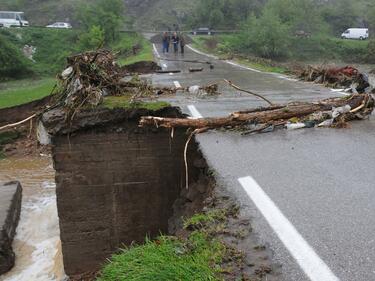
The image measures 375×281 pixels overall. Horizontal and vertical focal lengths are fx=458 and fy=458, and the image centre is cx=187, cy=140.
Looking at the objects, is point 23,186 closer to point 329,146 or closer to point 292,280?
point 329,146

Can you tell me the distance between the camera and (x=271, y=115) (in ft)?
26.4

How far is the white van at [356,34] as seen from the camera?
6369cm

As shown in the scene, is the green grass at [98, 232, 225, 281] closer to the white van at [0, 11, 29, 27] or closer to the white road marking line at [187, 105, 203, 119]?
the white road marking line at [187, 105, 203, 119]

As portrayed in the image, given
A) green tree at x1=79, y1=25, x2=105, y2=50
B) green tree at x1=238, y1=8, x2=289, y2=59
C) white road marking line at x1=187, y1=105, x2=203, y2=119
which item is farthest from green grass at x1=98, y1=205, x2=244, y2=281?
green tree at x1=238, y1=8, x2=289, y2=59

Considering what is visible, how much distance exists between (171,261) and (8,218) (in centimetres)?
920

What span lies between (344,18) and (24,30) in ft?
160

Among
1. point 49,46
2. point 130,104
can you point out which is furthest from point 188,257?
point 49,46

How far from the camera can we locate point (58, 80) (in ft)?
32.8

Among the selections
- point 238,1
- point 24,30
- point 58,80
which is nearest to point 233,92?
point 58,80

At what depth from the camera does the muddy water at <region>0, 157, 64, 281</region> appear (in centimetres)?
1052

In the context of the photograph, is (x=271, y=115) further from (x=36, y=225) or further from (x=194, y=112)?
(x=36, y=225)

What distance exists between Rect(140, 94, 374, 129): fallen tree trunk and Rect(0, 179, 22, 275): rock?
5.08 meters

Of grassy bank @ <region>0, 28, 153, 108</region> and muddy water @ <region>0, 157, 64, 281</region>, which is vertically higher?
grassy bank @ <region>0, 28, 153, 108</region>

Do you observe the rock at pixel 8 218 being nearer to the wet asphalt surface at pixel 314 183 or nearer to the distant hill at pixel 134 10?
the wet asphalt surface at pixel 314 183
